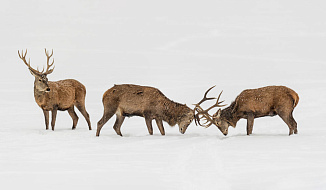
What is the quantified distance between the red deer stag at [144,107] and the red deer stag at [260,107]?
44 cm

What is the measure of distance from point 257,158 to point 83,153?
3.56 m

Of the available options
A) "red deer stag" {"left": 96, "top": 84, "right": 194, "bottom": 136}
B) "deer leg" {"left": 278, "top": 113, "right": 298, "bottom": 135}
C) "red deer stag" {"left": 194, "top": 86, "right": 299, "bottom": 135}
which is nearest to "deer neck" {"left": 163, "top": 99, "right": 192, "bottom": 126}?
"red deer stag" {"left": 96, "top": 84, "right": 194, "bottom": 136}

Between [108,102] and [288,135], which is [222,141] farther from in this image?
[108,102]

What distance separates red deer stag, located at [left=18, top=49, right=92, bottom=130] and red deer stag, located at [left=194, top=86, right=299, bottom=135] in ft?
12.1

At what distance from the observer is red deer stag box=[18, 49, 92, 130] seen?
15680 mm

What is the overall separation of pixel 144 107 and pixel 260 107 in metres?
2.79

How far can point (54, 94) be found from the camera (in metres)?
16.0

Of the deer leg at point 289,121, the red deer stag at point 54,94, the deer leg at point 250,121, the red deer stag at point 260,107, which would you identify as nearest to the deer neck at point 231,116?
the red deer stag at point 260,107

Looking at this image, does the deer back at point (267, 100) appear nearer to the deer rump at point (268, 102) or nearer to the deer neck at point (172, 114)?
the deer rump at point (268, 102)

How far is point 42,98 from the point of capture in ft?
52.0

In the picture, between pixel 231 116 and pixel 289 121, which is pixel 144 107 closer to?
pixel 231 116

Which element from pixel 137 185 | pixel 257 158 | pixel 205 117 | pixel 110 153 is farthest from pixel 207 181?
pixel 205 117

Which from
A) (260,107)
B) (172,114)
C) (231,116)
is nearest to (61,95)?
(172,114)

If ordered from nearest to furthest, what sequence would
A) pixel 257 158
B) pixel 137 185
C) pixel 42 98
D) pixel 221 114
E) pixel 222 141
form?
pixel 137 185 < pixel 257 158 < pixel 222 141 < pixel 221 114 < pixel 42 98
